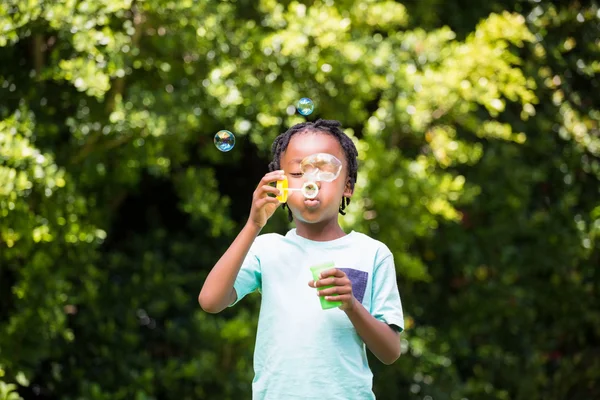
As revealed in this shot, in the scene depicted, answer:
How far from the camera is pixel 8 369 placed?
4.05 metres

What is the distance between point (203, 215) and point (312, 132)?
7.83 ft

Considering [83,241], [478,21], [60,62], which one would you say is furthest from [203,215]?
[478,21]

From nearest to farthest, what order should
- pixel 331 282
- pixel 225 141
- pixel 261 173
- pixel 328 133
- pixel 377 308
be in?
pixel 331 282, pixel 377 308, pixel 328 133, pixel 225 141, pixel 261 173

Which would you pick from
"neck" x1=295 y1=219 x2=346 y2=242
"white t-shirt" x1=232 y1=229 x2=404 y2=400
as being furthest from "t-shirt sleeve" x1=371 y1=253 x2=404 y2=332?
"neck" x1=295 y1=219 x2=346 y2=242

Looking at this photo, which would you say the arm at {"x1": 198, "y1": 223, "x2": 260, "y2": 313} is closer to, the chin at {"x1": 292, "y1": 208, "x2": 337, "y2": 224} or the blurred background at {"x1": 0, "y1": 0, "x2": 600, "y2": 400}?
the chin at {"x1": 292, "y1": 208, "x2": 337, "y2": 224}

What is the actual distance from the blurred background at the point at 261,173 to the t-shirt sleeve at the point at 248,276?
6.33 ft

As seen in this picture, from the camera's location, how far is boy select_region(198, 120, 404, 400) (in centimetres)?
203

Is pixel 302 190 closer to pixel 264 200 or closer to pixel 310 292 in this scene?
pixel 264 200

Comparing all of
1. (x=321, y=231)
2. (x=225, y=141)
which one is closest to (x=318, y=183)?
(x=321, y=231)

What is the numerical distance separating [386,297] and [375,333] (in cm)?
12

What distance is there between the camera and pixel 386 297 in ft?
7.01

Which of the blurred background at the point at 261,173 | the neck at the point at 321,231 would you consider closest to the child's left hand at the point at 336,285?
the neck at the point at 321,231

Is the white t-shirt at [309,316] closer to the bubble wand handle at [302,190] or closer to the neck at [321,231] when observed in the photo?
the neck at [321,231]

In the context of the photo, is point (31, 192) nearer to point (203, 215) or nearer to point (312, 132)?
point (203, 215)
